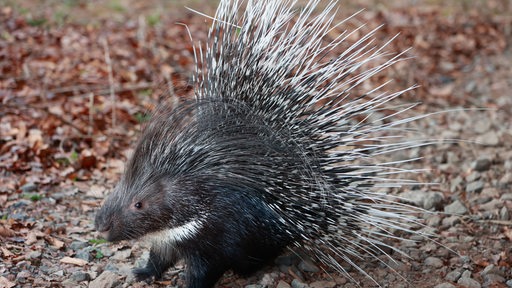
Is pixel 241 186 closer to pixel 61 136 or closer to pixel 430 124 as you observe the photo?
pixel 61 136

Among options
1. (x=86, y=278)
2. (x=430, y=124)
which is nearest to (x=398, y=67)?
(x=430, y=124)

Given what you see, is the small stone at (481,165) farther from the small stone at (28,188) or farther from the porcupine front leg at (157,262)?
the small stone at (28,188)

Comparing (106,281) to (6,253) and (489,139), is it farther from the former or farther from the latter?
(489,139)

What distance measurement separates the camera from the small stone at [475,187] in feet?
14.9

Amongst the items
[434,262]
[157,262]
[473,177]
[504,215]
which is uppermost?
[473,177]

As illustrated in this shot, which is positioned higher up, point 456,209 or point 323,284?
point 456,209

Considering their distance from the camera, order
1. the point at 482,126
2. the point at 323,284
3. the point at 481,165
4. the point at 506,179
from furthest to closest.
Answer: the point at 482,126, the point at 481,165, the point at 506,179, the point at 323,284

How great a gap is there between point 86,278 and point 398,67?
5.00 m

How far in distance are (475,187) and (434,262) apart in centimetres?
114

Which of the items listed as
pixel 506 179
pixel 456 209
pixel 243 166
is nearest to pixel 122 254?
pixel 243 166

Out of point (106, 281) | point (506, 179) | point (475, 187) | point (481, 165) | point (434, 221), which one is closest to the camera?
point (106, 281)

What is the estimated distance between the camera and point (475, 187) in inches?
179

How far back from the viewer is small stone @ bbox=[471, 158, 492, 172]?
488cm

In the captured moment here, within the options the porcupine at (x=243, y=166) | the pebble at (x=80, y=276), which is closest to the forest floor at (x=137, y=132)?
the pebble at (x=80, y=276)
